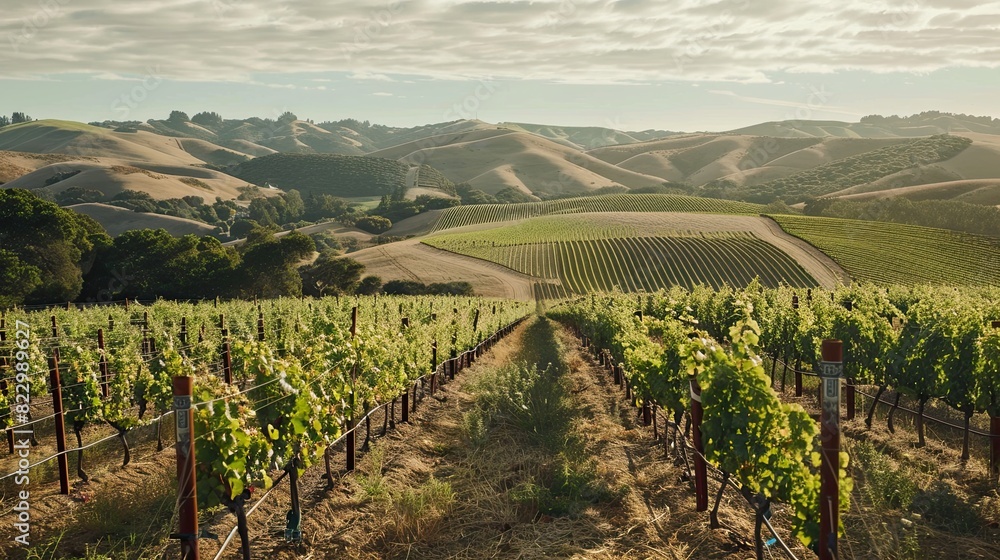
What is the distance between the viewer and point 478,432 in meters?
11.1

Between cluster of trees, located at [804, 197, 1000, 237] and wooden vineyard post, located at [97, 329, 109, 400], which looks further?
cluster of trees, located at [804, 197, 1000, 237]

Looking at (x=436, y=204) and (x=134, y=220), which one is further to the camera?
(x=436, y=204)

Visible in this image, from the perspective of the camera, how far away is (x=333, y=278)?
5953cm

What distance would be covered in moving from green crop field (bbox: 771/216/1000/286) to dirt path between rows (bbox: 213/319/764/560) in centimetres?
4709

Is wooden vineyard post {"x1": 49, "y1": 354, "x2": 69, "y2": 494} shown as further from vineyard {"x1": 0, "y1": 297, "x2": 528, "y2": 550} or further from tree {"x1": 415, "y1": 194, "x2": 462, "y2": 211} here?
tree {"x1": 415, "y1": 194, "x2": 462, "y2": 211}

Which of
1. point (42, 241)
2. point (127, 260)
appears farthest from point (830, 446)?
point (127, 260)

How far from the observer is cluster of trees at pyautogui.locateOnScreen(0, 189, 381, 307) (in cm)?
4738

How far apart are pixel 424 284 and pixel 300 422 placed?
182 feet

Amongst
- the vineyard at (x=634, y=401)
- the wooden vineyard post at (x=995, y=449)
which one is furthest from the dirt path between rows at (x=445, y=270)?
the wooden vineyard post at (x=995, y=449)

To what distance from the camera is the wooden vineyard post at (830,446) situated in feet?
15.9

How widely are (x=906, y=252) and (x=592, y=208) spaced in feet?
168

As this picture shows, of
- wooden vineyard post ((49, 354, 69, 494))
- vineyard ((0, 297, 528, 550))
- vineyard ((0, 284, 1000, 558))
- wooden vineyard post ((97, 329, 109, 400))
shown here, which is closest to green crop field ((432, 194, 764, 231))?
vineyard ((0, 284, 1000, 558))

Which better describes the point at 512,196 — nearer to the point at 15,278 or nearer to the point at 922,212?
the point at 922,212

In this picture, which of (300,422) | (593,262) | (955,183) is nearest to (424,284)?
(593,262)
